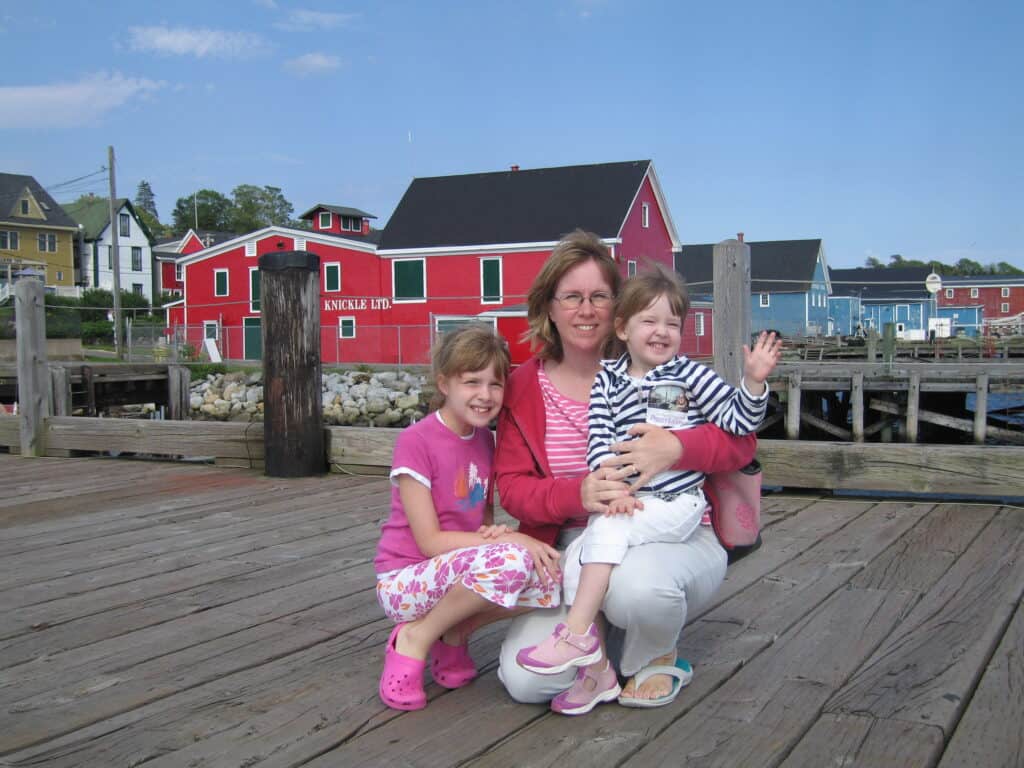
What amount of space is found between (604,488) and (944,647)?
4.00 feet

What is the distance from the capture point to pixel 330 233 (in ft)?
111

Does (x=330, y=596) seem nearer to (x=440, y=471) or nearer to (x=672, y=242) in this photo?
(x=440, y=471)

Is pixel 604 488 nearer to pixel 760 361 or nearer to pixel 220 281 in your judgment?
pixel 760 361

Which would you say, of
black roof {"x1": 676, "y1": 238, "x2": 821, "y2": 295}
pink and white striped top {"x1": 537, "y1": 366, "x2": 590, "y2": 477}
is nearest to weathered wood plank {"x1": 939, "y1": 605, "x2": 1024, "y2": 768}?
pink and white striped top {"x1": 537, "y1": 366, "x2": 590, "y2": 477}

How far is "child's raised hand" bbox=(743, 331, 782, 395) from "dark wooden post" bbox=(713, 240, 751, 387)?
2.84 m

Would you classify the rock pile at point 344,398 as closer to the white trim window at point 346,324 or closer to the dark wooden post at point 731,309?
the white trim window at point 346,324

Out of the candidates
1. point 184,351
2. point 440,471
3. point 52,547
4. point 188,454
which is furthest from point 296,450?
point 184,351

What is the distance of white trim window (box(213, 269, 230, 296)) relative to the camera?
3491 cm

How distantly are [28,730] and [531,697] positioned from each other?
47.1 inches

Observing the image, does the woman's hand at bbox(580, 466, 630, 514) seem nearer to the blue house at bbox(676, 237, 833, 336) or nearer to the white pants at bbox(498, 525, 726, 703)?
the white pants at bbox(498, 525, 726, 703)

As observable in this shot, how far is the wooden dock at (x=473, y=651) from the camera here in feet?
7.07

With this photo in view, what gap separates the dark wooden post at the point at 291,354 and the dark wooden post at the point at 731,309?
242 centimetres

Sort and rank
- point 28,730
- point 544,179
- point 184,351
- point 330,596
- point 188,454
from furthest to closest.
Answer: point 544,179, point 184,351, point 188,454, point 330,596, point 28,730

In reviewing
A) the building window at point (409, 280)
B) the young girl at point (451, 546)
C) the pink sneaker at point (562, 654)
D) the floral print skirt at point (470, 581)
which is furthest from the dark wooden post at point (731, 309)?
the building window at point (409, 280)
